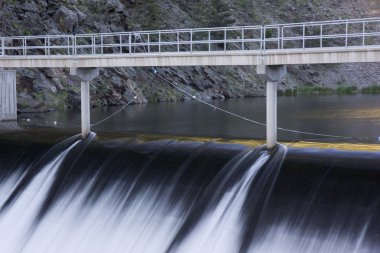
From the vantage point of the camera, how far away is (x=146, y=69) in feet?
233

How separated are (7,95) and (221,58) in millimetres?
20251

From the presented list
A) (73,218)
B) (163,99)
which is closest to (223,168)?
(73,218)

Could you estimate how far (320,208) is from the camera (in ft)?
61.4

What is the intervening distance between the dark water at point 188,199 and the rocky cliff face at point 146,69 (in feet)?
77.1

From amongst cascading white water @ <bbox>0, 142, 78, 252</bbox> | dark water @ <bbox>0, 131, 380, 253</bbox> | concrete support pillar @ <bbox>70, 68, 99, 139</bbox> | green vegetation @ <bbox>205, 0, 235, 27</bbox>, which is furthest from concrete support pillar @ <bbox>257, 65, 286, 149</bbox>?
green vegetation @ <bbox>205, 0, 235, 27</bbox>

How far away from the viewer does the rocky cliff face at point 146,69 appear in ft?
178

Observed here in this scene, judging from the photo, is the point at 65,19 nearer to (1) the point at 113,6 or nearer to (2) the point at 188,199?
(1) the point at 113,6

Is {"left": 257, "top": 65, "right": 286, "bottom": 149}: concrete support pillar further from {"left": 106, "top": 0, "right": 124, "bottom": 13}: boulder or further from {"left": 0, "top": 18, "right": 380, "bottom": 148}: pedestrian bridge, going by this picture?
{"left": 106, "top": 0, "right": 124, "bottom": 13}: boulder

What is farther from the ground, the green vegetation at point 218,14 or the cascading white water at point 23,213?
the green vegetation at point 218,14

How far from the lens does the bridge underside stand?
21.7 meters

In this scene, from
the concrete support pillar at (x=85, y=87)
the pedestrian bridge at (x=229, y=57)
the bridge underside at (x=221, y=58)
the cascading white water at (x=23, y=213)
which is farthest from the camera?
the concrete support pillar at (x=85, y=87)

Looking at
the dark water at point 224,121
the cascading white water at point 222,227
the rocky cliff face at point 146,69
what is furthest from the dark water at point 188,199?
the rocky cliff face at point 146,69

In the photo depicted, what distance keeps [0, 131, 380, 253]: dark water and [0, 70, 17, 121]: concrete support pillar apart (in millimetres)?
12865

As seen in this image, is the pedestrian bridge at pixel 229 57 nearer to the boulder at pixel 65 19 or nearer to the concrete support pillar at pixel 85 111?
the concrete support pillar at pixel 85 111
